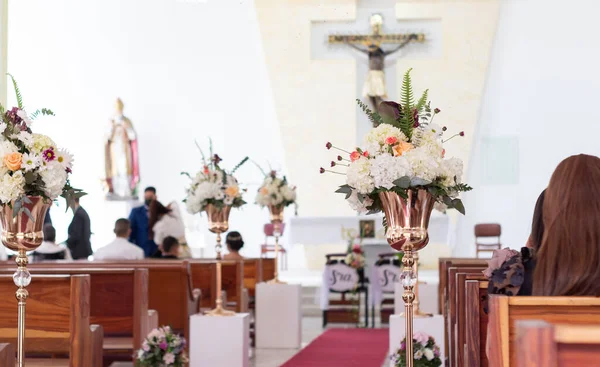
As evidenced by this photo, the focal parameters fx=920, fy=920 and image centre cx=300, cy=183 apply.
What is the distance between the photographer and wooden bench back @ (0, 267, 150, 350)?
547 cm

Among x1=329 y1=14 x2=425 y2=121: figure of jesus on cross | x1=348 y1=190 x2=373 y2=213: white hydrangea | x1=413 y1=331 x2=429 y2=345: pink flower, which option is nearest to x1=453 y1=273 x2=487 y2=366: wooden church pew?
x1=348 y1=190 x2=373 y2=213: white hydrangea

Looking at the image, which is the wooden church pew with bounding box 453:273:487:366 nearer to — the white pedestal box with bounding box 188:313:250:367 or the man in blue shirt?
the white pedestal box with bounding box 188:313:250:367

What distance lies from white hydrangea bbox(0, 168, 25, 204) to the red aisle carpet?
3490mm

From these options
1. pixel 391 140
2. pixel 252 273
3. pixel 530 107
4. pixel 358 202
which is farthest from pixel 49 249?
pixel 530 107

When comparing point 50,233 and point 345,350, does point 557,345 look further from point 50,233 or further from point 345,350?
point 50,233

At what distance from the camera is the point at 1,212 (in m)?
A: 4.02

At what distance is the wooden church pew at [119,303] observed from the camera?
5.48m

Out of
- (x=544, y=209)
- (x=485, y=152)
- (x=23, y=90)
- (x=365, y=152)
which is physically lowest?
(x=544, y=209)

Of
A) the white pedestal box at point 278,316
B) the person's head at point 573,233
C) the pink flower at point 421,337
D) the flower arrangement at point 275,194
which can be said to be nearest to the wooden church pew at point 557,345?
the person's head at point 573,233

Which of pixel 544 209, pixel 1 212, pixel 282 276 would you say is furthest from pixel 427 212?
pixel 282 276

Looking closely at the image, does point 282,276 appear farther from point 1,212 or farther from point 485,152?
point 1,212

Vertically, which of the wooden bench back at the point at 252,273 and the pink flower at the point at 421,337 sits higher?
the wooden bench back at the point at 252,273

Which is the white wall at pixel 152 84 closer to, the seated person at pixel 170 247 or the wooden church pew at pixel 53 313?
the seated person at pixel 170 247

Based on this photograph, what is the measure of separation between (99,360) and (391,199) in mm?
2029
